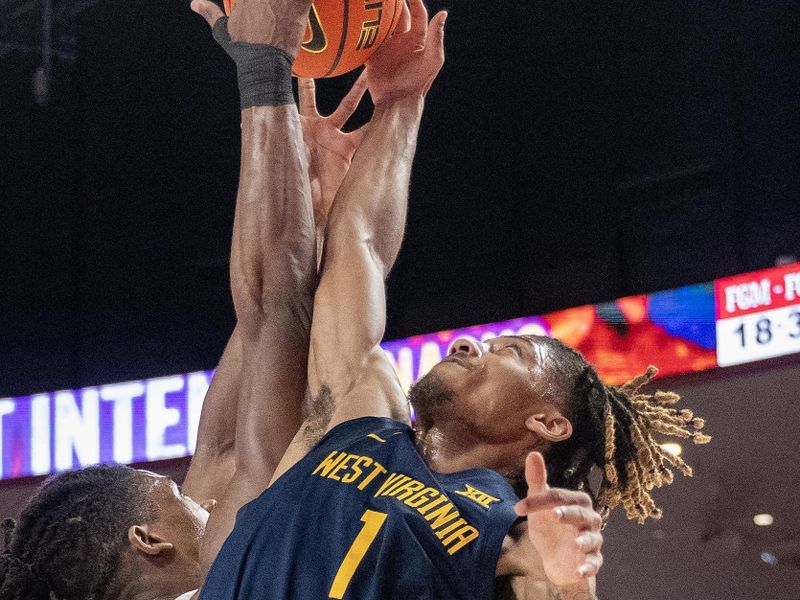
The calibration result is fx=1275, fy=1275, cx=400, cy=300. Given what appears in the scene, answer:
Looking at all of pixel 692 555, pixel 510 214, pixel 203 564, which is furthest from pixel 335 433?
pixel 510 214

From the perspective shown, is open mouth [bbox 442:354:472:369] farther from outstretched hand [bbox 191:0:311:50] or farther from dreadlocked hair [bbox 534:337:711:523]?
outstretched hand [bbox 191:0:311:50]

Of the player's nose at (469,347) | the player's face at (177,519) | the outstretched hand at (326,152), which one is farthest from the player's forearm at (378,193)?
the player's face at (177,519)

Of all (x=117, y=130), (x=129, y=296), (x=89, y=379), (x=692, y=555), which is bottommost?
(x=692, y=555)

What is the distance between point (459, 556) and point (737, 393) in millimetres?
3429

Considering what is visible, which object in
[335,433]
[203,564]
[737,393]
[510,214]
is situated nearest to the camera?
[335,433]

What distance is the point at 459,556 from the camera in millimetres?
1727

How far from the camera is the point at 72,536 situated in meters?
2.21

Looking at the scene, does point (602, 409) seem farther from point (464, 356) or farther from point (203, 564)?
point (203, 564)

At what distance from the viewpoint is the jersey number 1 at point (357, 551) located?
5.73ft

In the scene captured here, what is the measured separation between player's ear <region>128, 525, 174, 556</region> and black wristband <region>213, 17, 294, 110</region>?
78cm

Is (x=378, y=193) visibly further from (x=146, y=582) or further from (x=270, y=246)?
(x=146, y=582)

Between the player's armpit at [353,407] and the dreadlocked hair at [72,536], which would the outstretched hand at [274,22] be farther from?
the dreadlocked hair at [72,536]

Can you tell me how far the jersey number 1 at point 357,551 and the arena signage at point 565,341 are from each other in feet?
10.6

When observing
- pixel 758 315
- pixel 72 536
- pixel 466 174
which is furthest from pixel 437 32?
pixel 466 174
